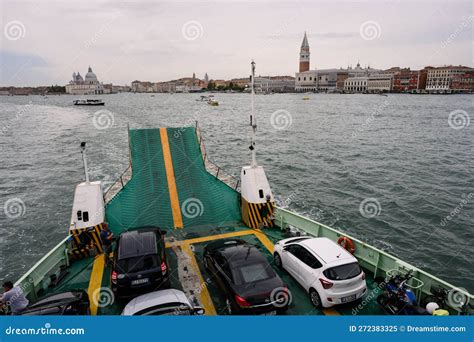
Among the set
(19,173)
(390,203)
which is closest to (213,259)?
(390,203)

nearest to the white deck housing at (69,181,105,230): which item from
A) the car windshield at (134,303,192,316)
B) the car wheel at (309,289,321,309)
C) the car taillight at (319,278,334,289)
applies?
the car windshield at (134,303,192,316)

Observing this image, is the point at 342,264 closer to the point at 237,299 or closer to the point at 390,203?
the point at 237,299

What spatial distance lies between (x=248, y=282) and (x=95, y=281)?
197 inches

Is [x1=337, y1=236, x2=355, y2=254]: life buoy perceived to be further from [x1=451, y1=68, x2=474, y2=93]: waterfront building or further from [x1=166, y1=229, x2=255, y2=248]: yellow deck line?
[x1=451, y1=68, x2=474, y2=93]: waterfront building

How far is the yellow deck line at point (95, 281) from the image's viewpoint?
879 centimetres

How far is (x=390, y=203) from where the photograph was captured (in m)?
23.0

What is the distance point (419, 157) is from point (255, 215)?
30.1 m

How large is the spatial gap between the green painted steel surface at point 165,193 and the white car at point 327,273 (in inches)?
202

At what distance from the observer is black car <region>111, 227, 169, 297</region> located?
8.48m

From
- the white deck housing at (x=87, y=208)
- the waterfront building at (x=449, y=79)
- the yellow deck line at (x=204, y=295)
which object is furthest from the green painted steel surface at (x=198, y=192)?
the waterfront building at (x=449, y=79)

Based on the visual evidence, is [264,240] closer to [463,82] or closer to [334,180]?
[334,180]

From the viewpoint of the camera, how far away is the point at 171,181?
1588cm

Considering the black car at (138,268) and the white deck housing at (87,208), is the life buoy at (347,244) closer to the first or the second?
the black car at (138,268)

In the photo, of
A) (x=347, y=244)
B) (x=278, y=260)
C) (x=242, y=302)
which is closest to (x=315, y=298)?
(x=278, y=260)
